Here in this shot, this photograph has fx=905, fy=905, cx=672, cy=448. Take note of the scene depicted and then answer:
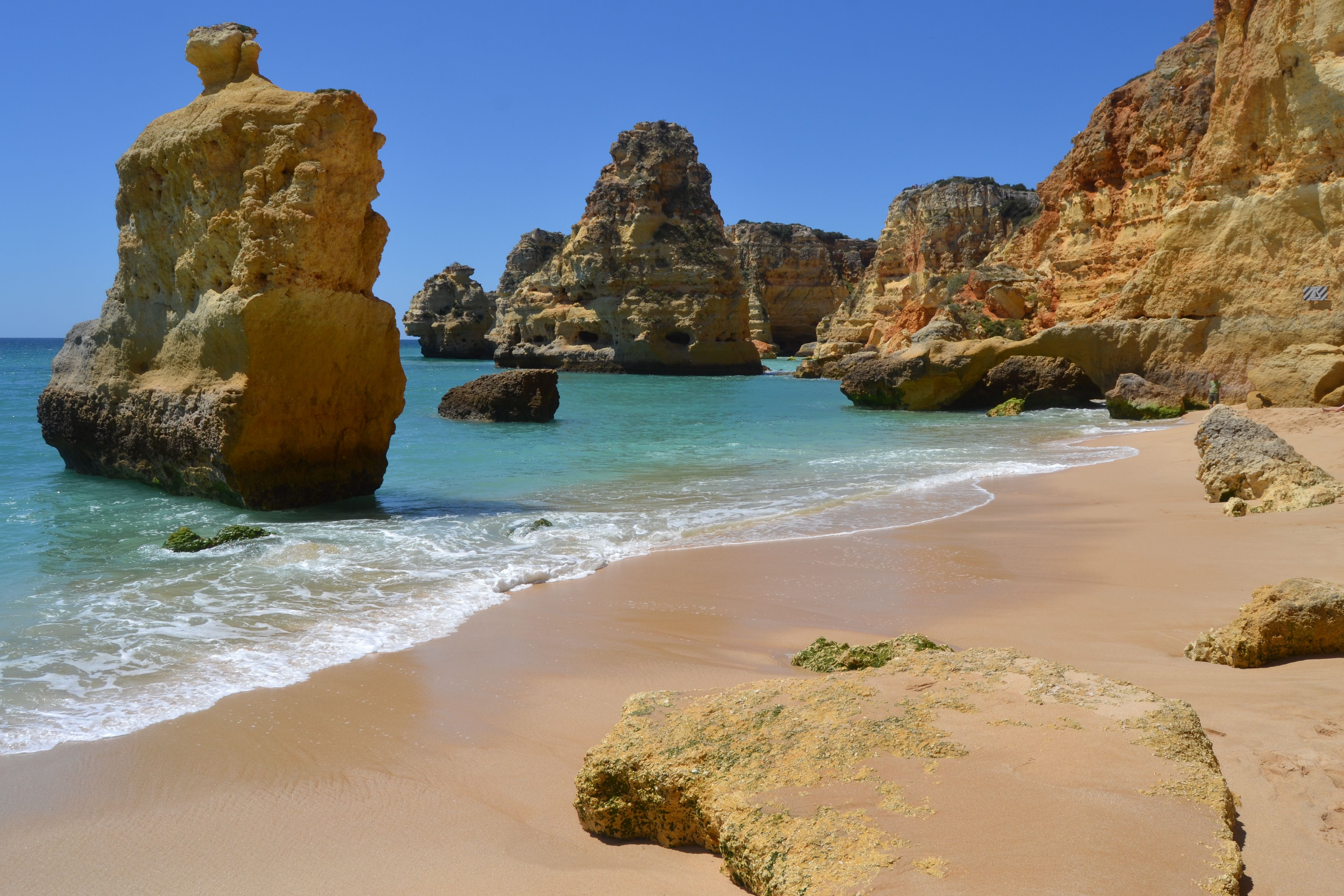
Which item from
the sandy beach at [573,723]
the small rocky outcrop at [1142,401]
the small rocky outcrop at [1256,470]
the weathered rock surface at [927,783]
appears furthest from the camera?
the small rocky outcrop at [1142,401]

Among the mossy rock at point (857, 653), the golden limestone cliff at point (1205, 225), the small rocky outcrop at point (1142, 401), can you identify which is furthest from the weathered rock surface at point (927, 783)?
the small rocky outcrop at point (1142, 401)

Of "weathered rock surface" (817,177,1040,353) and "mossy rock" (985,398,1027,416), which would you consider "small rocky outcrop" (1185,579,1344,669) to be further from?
"weathered rock surface" (817,177,1040,353)

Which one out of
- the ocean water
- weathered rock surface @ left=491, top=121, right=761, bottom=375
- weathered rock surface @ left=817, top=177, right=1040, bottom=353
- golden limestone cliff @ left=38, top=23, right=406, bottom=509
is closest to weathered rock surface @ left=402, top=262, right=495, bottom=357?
weathered rock surface @ left=491, top=121, right=761, bottom=375

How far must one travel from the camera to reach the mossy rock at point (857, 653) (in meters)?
3.48

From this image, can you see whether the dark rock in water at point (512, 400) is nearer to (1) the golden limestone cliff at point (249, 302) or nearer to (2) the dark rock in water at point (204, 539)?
(1) the golden limestone cliff at point (249, 302)

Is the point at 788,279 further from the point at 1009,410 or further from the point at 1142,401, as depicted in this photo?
the point at 1142,401

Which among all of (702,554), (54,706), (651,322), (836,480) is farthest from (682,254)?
(54,706)

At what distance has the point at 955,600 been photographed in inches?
205

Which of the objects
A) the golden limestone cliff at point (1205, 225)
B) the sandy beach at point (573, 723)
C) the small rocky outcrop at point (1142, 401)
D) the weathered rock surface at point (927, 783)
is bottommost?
the sandy beach at point (573, 723)

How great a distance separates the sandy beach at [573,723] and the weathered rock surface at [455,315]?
198ft

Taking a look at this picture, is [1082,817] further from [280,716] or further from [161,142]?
[161,142]

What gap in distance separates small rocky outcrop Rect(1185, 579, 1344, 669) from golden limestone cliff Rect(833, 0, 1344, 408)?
488 inches

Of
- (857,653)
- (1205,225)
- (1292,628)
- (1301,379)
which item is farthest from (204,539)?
(1205,225)

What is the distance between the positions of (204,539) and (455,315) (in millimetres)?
59371
